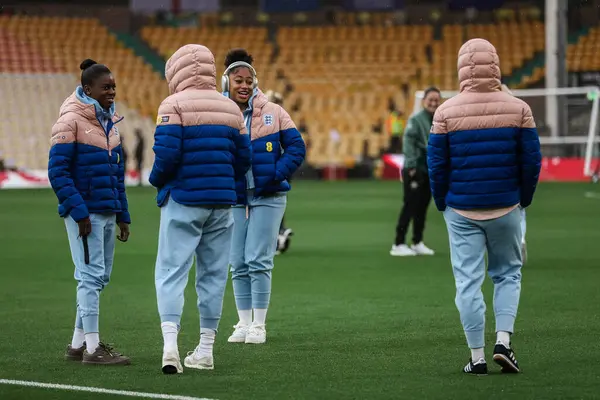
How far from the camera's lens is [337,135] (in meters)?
42.5

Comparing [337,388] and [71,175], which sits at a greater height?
[71,175]

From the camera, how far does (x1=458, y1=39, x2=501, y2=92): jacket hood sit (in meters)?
8.16

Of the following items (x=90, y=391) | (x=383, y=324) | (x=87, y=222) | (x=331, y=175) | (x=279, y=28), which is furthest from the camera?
(x=279, y=28)

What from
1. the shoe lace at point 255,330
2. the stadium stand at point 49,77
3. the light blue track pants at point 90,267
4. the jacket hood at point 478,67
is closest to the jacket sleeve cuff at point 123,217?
the light blue track pants at point 90,267

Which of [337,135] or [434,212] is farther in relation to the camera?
[337,135]

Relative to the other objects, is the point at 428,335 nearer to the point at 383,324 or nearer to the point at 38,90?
the point at 383,324

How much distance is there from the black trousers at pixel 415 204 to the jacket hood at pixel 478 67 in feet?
28.8

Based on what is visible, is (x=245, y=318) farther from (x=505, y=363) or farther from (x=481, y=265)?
(x=505, y=363)

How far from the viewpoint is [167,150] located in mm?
8039

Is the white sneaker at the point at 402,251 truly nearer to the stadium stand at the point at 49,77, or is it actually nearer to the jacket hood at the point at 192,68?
the jacket hood at the point at 192,68

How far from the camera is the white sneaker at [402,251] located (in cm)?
1717

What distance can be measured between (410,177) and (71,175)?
869cm

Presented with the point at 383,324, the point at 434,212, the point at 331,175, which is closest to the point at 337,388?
the point at 383,324

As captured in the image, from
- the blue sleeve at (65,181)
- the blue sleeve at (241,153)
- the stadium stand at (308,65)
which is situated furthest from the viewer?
the stadium stand at (308,65)
